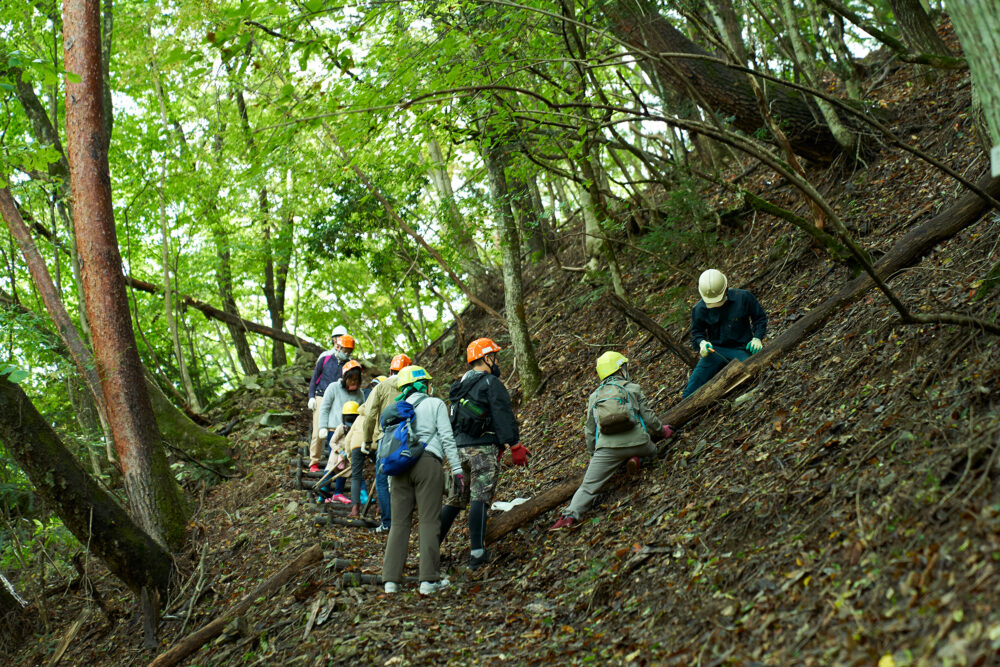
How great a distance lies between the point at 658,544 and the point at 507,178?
23.5ft

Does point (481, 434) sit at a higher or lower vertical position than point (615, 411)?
higher

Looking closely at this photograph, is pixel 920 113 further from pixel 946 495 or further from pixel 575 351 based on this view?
pixel 946 495

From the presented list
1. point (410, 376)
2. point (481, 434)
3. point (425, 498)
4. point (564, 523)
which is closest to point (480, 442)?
point (481, 434)

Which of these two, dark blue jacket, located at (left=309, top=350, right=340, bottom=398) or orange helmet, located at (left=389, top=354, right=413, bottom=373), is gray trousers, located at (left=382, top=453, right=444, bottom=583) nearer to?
orange helmet, located at (left=389, top=354, right=413, bottom=373)

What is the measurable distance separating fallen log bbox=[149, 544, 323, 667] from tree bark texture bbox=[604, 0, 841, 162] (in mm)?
8022

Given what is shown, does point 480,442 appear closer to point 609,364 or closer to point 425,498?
point 425,498

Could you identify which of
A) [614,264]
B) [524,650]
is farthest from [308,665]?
[614,264]

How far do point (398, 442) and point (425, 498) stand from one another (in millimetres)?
568

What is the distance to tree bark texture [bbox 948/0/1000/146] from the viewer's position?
11.5ft

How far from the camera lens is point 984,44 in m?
3.55

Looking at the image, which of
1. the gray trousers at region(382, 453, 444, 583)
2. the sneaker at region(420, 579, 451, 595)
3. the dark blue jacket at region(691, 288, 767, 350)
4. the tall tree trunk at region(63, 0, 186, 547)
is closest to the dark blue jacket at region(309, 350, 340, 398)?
the tall tree trunk at region(63, 0, 186, 547)

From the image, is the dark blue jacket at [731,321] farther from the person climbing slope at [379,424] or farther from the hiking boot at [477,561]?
the person climbing slope at [379,424]

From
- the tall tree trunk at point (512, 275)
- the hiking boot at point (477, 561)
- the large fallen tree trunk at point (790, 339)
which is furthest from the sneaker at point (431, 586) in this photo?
the tall tree trunk at point (512, 275)

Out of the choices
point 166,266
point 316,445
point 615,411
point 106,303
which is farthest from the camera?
point 166,266
